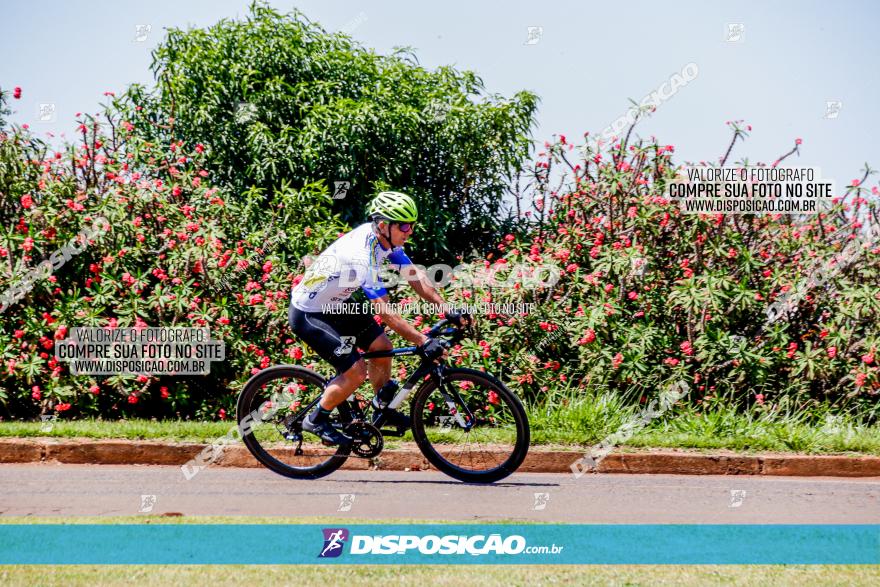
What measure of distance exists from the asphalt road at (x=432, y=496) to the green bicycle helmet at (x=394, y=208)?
215 centimetres

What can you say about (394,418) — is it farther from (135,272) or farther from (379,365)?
(135,272)

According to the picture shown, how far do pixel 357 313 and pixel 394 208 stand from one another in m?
0.97

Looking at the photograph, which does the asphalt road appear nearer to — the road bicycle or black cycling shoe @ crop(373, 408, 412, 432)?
the road bicycle

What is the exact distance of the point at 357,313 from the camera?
6.79 m

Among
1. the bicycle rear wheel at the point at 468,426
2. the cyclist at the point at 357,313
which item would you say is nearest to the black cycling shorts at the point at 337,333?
the cyclist at the point at 357,313

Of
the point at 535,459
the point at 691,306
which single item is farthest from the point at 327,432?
the point at 691,306

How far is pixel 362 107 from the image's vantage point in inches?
429

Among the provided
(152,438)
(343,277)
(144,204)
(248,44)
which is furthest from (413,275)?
(248,44)

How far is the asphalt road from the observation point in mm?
6141

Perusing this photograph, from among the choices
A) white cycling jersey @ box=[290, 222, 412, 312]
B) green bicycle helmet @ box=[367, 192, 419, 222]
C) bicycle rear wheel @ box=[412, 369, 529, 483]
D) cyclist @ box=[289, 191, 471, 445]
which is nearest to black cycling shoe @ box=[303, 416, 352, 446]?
cyclist @ box=[289, 191, 471, 445]

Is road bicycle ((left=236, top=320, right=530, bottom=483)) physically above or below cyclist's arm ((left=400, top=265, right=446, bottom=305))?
below

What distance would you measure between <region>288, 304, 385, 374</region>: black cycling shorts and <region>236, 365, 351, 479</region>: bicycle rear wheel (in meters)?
0.37

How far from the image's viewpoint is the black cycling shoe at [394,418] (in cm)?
659

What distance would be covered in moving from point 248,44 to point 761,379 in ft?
26.1
